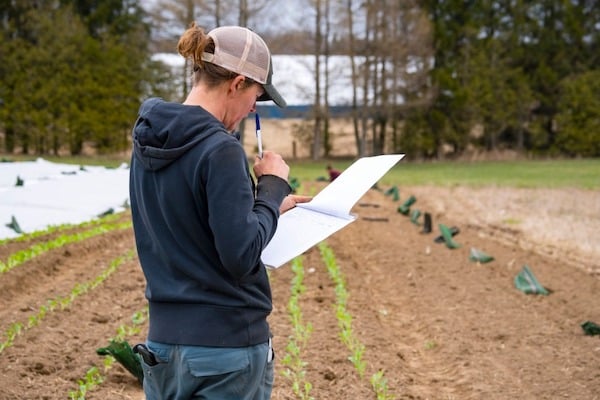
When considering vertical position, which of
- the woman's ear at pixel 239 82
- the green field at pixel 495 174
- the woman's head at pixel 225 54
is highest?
the woman's head at pixel 225 54

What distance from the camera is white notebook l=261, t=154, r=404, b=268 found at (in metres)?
2.32

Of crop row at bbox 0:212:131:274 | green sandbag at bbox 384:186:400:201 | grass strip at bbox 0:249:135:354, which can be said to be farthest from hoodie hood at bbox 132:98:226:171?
green sandbag at bbox 384:186:400:201

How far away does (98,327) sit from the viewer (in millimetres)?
5805

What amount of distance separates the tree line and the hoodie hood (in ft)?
92.1

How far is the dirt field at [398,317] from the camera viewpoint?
482 cm

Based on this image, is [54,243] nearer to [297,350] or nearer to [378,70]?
[297,350]

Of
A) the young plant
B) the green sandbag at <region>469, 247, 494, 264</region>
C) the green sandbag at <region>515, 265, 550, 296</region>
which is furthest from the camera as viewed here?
the green sandbag at <region>469, 247, 494, 264</region>

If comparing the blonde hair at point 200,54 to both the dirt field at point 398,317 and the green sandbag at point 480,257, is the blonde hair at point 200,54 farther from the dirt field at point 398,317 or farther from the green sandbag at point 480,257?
the green sandbag at point 480,257

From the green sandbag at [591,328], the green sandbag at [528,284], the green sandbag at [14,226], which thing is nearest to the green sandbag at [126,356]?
the green sandbag at [591,328]

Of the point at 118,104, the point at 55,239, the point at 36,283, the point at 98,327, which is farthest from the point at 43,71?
the point at 98,327

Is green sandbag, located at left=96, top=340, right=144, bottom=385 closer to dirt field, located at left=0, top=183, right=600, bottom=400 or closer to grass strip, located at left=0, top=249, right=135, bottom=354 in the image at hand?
dirt field, located at left=0, top=183, right=600, bottom=400

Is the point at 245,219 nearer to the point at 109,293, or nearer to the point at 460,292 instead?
the point at 109,293

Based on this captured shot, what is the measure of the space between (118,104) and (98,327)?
25.6 meters

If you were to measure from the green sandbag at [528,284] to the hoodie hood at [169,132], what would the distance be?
599 centimetres
